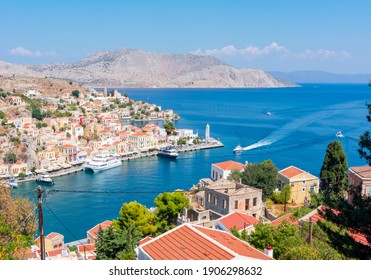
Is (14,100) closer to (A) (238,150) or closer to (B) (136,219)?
(A) (238,150)

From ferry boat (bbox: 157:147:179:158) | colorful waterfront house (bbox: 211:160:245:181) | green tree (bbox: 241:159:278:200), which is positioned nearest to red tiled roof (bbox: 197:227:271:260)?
green tree (bbox: 241:159:278:200)

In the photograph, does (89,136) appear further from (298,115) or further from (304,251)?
(304,251)

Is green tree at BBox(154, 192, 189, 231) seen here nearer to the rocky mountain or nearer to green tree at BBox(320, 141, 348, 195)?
green tree at BBox(320, 141, 348, 195)

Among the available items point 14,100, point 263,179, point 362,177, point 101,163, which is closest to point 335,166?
point 263,179

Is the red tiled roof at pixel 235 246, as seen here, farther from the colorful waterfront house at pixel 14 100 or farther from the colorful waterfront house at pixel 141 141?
the colorful waterfront house at pixel 14 100

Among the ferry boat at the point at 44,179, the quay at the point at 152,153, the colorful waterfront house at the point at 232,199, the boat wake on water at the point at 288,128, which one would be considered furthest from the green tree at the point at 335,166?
the quay at the point at 152,153

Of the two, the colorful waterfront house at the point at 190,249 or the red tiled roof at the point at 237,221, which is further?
the red tiled roof at the point at 237,221

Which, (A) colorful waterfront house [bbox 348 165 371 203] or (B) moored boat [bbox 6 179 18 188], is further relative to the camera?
(B) moored boat [bbox 6 179 18 188]
